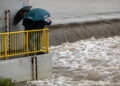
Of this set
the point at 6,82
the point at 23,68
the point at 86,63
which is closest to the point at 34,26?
the point at 23,68

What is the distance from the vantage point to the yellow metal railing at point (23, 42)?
32.8 feet

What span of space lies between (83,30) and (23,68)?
661 cm

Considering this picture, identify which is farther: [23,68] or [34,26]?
[34,26]

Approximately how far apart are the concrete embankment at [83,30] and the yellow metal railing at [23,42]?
4.21 m

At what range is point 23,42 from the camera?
10438mm

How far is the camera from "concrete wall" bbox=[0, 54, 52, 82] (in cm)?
973

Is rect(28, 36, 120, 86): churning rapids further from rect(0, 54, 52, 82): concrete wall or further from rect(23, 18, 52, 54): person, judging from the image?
rect(23, 18, 52, 54): person

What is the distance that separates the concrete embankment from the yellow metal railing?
4.21 metres

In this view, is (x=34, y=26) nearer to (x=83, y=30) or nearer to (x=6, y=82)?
(x=6, y=82)

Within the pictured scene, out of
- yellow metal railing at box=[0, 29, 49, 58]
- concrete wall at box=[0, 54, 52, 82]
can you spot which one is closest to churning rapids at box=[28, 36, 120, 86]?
concrete wall at box=[0, 54, 52, 82]

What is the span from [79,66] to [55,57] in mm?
1297

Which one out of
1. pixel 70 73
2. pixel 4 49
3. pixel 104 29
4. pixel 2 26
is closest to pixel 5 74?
pixel 4 49

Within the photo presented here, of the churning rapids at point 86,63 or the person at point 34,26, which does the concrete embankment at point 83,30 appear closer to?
the churning rapids at point 86,63

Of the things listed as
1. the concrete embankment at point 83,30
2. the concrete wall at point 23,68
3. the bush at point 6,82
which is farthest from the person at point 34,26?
the concrete embankment at point 83,30
